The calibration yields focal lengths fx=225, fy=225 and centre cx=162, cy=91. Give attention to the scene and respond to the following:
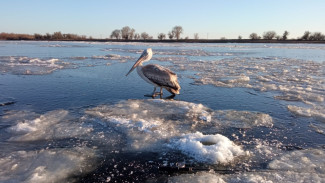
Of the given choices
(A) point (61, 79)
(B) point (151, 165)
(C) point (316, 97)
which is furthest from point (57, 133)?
(C) point (316, 97)

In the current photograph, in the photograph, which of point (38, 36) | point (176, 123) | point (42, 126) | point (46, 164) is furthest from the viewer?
point (38, 36)

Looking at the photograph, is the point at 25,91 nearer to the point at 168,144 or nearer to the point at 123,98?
the point at 123,98

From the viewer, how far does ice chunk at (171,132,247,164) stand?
3.08 metres

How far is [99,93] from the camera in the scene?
→ 6699 millimetres

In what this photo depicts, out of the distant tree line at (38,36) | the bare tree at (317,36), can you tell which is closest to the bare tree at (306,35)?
the bare tree at (317,36)

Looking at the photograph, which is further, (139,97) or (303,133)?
(139,97)

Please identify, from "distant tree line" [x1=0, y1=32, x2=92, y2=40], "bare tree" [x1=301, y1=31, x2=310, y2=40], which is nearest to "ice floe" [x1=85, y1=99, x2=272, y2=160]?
"distant tree line" [x1=0, y1=32, x2=92, y2=40]

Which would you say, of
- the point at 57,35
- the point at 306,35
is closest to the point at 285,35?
the point at 306,35

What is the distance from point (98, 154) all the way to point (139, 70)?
4.04m

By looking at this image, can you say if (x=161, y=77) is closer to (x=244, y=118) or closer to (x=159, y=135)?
(x=244, y=118)

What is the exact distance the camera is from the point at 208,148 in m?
3.24

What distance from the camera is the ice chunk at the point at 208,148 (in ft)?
10.1

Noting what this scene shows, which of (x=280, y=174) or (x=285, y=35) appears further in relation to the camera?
(x=285, y=35)

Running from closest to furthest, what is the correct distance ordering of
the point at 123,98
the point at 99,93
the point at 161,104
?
the point at 161,104
the point at 123,98
the point at 99,93
